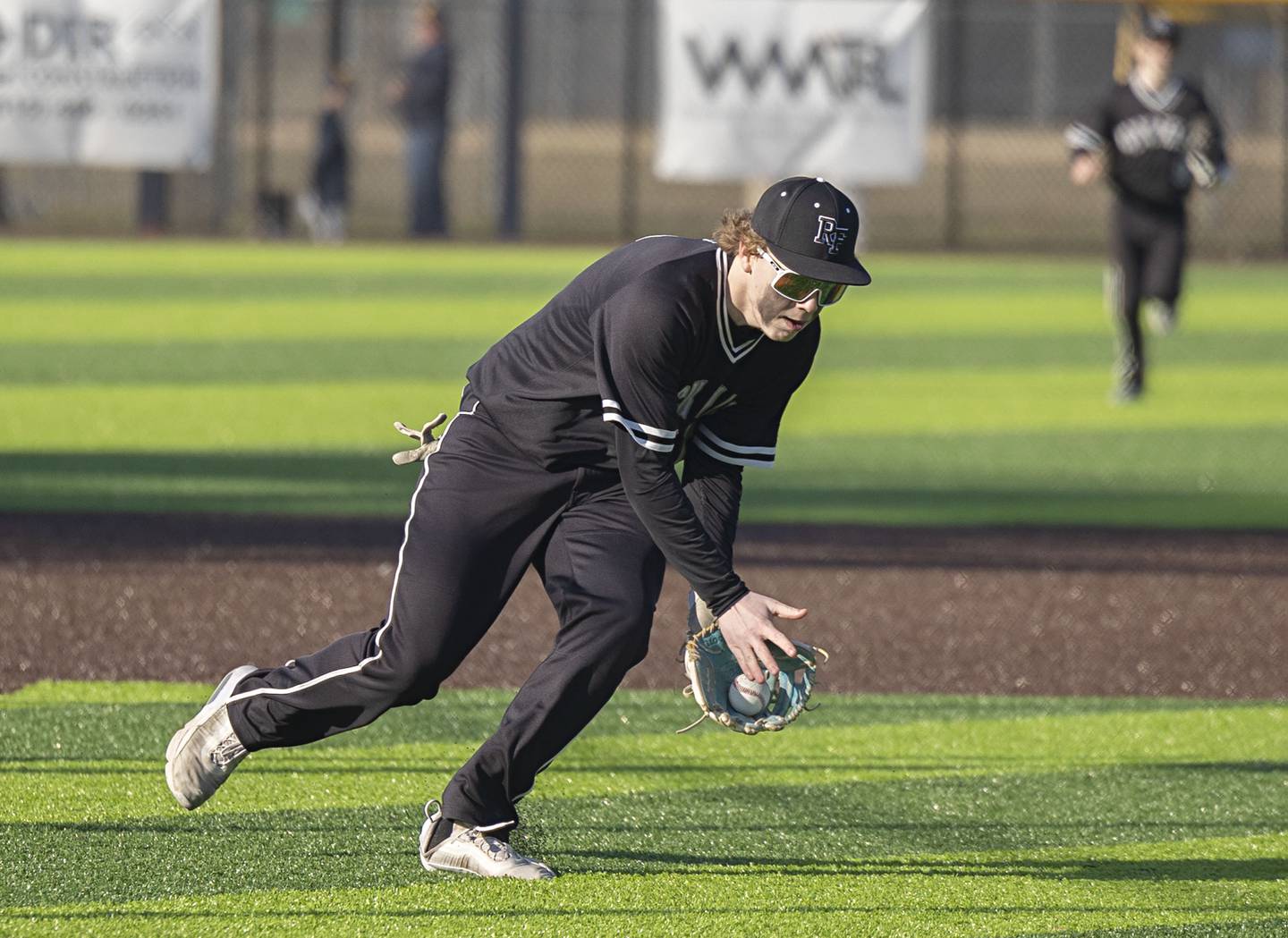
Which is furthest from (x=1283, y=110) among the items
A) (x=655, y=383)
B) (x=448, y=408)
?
(x=655, y=383)

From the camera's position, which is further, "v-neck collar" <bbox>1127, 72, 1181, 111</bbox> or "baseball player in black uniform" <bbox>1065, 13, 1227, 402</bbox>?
"v-neck collar" <bbox>1127, 72, 1181, 111</bbox>

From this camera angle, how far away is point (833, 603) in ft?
29.6

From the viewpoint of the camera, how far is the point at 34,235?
28.2 meters

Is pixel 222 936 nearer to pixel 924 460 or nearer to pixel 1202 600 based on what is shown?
pixel 1202 600

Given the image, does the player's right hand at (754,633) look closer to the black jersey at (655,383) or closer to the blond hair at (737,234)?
the black jersey at (655,383)

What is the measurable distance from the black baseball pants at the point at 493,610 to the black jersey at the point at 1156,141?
395 inches

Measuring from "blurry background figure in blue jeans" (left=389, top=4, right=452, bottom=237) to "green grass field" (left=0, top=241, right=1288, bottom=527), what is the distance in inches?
96.3

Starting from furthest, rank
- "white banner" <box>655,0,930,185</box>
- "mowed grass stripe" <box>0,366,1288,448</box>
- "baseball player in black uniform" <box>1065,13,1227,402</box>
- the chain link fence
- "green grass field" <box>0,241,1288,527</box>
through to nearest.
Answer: the chain link fence < "white banner" <box>655,0,930,185</box> < "baseball player in black uniform" <box>1065,13,1227,402</box> < "mowed grass stripe" <box>0,366,1288,448</box> < "green grass field" <box>0,241,1288,527</box>

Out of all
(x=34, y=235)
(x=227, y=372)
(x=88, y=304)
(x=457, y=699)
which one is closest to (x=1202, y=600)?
(x=457, y=699)

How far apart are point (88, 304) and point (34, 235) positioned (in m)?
8.48

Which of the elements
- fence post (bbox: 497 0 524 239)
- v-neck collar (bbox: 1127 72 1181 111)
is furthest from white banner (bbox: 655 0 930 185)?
v-neck collar (bbox: 1127 72 1181 111)

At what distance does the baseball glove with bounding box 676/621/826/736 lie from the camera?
204 inches

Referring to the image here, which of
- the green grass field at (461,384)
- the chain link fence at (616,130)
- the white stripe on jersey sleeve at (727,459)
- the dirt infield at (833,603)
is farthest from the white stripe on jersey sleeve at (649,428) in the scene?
the chain link fence at (616,130)

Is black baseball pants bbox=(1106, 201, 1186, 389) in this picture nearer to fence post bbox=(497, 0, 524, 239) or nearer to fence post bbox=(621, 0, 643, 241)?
fence post bbox=(621, 0, 643, 241)
